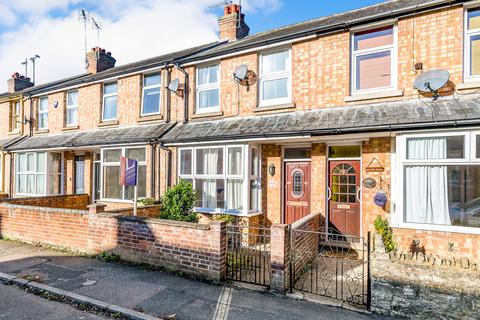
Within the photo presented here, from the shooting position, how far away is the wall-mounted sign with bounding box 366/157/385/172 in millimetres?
6924

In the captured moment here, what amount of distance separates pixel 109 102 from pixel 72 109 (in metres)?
2.29

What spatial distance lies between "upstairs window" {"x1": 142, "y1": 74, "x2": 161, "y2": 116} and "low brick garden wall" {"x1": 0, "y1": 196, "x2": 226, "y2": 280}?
3794 mm

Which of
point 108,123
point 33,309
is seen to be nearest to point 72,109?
point 108,123

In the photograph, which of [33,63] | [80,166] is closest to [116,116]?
[80,166]

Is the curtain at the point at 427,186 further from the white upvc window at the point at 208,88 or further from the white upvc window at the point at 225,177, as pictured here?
the white upvc window at the point at 208,88

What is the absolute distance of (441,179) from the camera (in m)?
6.12

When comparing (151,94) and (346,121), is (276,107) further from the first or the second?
(151,94)

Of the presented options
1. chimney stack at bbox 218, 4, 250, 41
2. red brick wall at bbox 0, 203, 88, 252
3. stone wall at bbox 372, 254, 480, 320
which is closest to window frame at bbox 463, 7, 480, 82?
stone wall at bbox 372, 254, 480, 320

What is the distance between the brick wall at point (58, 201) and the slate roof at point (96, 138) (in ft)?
6.31

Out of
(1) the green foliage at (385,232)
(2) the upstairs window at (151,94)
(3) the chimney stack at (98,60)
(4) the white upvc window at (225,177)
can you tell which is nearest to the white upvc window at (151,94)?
(2) the upstairs window at (151,94)

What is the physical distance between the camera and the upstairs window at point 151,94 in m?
10.5

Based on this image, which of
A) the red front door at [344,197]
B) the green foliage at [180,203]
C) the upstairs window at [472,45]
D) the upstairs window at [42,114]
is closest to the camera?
the upstairs window at [472,45]

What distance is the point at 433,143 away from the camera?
6066 millimetres

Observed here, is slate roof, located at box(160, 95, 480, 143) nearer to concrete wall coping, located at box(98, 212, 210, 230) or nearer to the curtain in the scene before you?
the curtain
